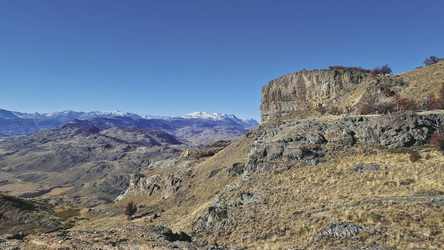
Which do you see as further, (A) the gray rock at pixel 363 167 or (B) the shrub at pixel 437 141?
(A) the gray rock at pixel 363 167

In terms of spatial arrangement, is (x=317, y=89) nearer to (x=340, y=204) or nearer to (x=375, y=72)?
(x=375, y=72)

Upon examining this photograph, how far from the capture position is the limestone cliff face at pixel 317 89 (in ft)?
221

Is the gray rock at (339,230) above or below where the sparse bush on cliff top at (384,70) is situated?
below

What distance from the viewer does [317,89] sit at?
83.0 m

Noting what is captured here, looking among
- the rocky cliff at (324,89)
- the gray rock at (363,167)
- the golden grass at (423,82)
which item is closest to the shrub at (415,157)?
the gray rock at (363,167)

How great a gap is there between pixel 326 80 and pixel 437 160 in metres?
61.8

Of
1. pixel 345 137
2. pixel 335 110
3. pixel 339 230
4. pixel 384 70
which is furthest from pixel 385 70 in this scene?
pixel 339 230

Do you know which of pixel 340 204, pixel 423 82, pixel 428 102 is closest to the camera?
pixel 340 204

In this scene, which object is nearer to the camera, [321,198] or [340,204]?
[340,204]

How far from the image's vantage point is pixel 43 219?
69.3 m

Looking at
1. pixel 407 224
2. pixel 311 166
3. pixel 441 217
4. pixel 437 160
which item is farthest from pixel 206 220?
pixel 437 160

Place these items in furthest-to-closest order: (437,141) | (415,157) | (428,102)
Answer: (428,102), (437,141), (415,157)

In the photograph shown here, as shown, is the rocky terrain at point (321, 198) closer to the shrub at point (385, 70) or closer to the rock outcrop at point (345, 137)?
the rock outcrop at point (345, 137)

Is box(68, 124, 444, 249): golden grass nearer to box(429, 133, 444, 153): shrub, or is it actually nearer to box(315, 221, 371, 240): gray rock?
box(315, 221, 371, 240): gray rock
